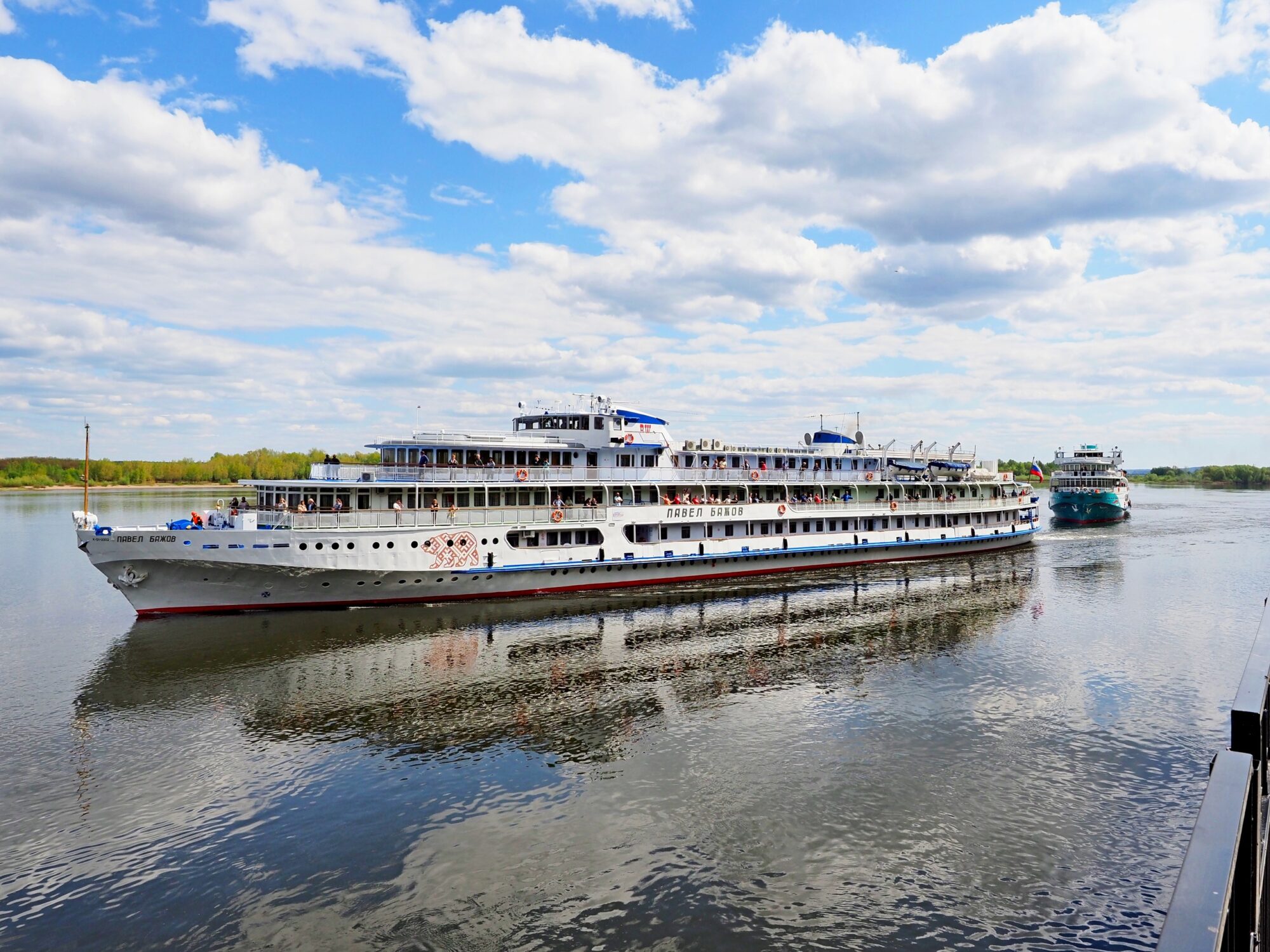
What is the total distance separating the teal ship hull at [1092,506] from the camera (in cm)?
9594

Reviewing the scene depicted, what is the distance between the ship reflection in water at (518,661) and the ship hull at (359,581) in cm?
96

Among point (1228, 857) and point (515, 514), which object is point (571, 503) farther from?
point (1228, 857)

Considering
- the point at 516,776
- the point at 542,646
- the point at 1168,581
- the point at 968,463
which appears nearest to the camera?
the point at 516,776

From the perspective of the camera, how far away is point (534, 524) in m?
40.4

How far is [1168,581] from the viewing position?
49.2m

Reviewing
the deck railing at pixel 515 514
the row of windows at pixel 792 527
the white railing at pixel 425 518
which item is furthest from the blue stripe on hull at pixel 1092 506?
the white railing at pixel 425 518

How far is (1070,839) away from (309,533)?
103 ft

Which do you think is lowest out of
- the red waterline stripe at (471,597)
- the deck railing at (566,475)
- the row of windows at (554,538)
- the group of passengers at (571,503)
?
the red waterline stripe at (471,597)

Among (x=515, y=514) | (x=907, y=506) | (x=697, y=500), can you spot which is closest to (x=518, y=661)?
(x=515, y=514)

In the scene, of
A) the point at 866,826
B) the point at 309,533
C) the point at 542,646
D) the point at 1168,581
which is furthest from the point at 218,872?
the point at 1168,581

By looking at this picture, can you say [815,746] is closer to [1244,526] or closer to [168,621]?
[168,621]

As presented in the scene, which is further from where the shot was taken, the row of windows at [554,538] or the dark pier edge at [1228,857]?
the row of windows at [554,538]

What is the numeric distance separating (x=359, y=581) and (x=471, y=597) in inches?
229

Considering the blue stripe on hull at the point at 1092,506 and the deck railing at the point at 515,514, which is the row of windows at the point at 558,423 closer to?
the deck railing at the point at 515,514
